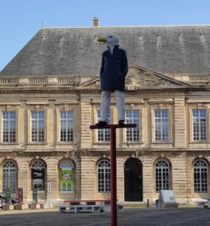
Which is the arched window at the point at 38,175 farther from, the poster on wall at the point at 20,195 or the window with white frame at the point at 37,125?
the poster on wall at the point at 20,195

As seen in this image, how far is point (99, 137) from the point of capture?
145 feet

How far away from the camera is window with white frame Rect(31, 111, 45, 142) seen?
4447 cm

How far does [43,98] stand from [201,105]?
10.2 m

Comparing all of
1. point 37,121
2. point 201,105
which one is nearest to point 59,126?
point 37,121

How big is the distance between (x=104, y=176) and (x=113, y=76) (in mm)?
33089

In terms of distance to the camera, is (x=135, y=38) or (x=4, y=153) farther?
(x=135, y=38)

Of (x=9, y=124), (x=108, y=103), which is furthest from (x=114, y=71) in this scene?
(x=9, y=124)

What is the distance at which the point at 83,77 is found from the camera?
44219 mm

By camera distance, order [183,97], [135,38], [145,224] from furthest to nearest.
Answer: [135,38] < [183,97] < [145,224]

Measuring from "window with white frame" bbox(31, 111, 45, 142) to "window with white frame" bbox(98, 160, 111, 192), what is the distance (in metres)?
4.24

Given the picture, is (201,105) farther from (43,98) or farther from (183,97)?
(43,98)

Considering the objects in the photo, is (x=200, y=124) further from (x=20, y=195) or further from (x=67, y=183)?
(x=20, y=195)

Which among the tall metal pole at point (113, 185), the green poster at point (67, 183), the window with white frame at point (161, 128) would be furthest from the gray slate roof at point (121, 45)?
the tall metal pole at point (113, 185)

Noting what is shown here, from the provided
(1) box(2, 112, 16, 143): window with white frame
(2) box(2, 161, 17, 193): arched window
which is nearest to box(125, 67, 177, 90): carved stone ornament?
(1) box(2, 112, 16, 143): window with white frame
